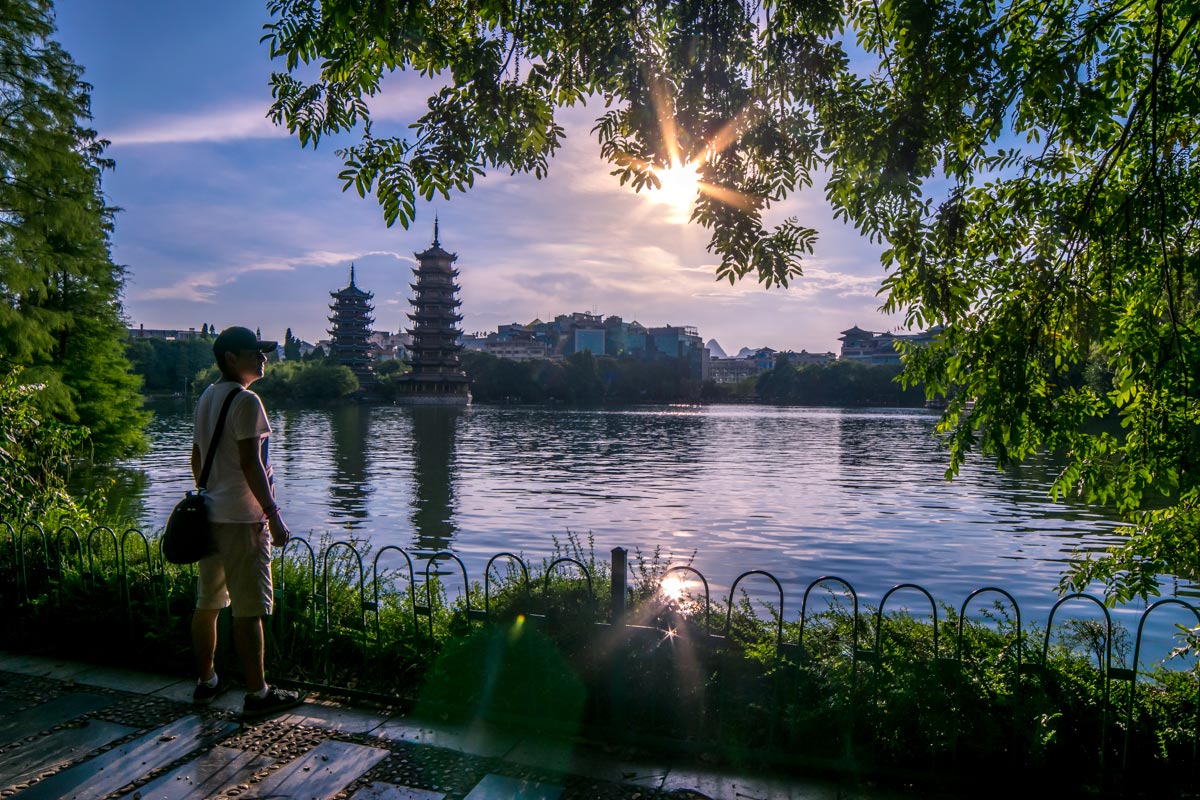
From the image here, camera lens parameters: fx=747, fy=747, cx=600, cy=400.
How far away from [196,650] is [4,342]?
42.6 ft

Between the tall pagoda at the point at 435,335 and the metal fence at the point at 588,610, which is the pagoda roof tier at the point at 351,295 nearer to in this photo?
the tall pagoda at the point at 435,335

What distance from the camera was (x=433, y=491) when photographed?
21453 mm

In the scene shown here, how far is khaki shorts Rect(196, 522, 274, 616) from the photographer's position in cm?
379

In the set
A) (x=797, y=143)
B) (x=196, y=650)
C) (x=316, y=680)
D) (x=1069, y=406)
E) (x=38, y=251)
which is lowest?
(x=316, y=680)

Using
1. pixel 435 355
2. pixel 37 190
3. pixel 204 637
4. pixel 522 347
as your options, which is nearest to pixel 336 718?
pixel 204 637

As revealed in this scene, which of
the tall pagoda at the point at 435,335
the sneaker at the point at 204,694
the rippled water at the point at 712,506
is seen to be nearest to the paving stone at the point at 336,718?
the sneaker at the point at 204,694

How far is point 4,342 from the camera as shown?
13.5m

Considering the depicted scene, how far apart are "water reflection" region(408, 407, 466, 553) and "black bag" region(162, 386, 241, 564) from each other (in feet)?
25.6

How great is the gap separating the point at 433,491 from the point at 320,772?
60.9 feet

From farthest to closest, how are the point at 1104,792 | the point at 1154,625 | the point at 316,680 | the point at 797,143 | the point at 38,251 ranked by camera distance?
the point at 38,251
the point at 1154,625
the point at 316,680
the point at 797,143
the point at 1104,792

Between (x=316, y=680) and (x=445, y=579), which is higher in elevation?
(x=316, y=680)

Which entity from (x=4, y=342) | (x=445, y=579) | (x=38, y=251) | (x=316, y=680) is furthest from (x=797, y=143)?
(x=4, y=342)

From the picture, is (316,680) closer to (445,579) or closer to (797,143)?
(797,143)

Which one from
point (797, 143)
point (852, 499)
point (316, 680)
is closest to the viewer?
point (797, 143)
